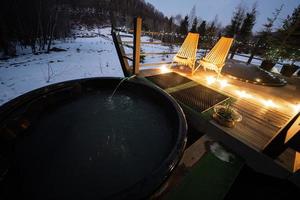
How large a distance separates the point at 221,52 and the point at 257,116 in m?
1.55

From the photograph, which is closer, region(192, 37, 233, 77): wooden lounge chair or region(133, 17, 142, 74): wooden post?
region(133, 17, 142, 74): wooden post

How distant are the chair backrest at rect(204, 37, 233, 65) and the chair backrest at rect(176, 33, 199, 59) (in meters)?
0.39

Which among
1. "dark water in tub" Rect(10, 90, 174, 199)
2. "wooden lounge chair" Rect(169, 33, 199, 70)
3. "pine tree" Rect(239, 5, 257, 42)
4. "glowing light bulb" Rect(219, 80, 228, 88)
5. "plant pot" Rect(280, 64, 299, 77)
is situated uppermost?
"pine tree" Rect(239, 5, 257, 42)

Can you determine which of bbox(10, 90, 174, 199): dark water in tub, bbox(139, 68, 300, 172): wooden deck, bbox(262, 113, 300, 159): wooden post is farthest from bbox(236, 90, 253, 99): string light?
bbox(10, 90, 174, 199): dark water in tub

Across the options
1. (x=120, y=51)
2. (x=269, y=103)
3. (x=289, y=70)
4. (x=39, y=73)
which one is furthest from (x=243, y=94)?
(x=39, y=73)

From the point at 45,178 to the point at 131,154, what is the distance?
767 millimetres

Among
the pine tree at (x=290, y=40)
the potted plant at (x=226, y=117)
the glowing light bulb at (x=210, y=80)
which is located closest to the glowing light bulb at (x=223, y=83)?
the glowing light bulb at (x=210, y=80)

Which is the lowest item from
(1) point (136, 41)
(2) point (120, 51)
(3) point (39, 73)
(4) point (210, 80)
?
(3) point (39, 73)

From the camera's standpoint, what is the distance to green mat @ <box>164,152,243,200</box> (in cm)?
114

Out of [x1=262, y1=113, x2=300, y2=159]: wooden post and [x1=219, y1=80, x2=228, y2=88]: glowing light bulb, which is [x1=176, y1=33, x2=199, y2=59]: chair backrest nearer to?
[x1=219, y1=80, x2=228, y2=88]: glowing light bulb

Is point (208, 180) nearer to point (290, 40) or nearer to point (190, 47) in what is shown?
point (190, 47)

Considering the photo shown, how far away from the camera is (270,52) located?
5.87 m

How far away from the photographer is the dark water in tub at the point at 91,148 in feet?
3.85

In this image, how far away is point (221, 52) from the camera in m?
2.96
